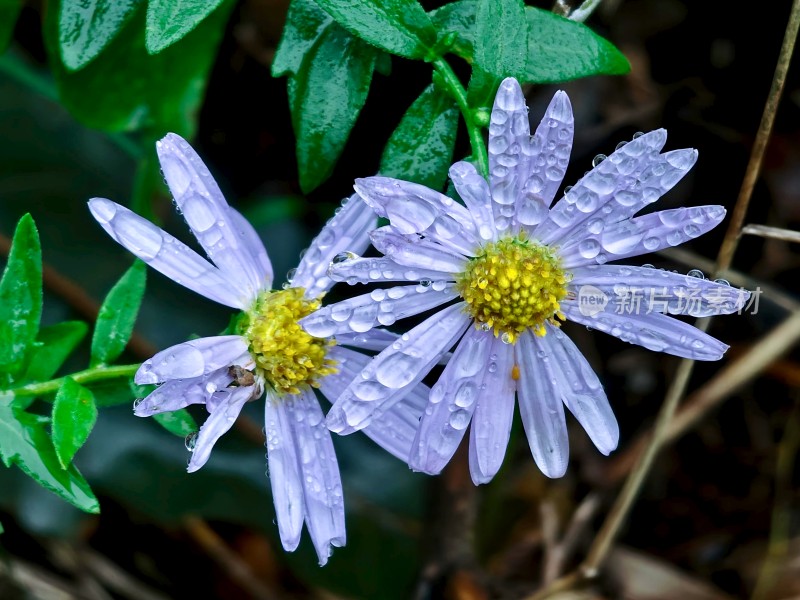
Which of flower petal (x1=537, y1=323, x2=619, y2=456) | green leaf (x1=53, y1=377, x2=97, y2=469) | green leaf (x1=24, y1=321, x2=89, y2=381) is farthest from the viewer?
green leaf (x1=24, y1=321, x2=89, y2=381)

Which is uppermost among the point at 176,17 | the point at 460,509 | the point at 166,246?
the point at 176,17

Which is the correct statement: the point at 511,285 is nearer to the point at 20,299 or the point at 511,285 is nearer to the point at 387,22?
the point at 387,22

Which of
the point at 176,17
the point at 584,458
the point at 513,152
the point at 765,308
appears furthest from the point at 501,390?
the point at 765,308

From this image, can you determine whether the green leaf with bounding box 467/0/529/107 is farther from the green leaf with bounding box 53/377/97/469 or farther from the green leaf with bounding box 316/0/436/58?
the green leaf with bounding box 53/377/97/469

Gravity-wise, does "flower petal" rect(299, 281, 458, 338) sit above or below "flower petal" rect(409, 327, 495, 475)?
above

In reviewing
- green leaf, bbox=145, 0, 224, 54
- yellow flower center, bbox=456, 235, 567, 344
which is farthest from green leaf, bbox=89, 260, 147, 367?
yellow flower center, bbox=456, 235, 567, 344

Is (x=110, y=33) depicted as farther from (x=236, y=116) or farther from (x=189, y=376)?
(x=236, y=116)

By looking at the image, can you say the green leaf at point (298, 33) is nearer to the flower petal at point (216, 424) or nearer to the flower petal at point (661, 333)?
the flower petal at point (216, 424)
